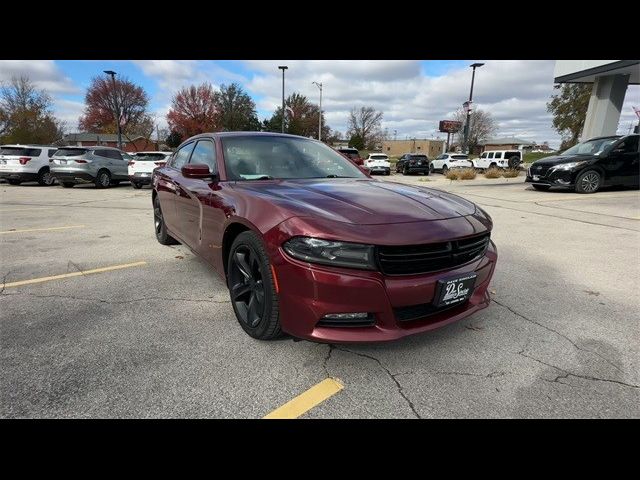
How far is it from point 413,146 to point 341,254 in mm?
99625

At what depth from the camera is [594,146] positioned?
11.9 metres

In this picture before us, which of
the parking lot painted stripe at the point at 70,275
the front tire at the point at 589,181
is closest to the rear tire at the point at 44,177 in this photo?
the parking lot painted stripe at the point at 70,275

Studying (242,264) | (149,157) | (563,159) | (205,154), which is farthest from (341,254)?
(149,157)

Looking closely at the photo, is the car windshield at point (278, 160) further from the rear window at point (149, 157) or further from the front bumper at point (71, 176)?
the front bumper at point (71, 176)

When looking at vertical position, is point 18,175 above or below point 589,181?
below

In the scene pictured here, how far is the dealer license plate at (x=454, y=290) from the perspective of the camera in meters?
2.26

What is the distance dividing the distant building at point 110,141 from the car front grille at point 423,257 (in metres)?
57.6

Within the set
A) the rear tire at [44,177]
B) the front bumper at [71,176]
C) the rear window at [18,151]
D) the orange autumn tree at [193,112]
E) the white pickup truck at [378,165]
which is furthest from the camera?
the orange autumn tree at [193,112]

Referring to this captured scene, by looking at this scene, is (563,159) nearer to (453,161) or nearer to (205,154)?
(205,154)

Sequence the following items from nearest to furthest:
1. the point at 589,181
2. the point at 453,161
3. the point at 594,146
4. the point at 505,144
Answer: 1. the point at 589,181
2. the point at 594,146
3. the point at 453,161
4. the point at 505,144

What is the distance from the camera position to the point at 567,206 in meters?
9.63
